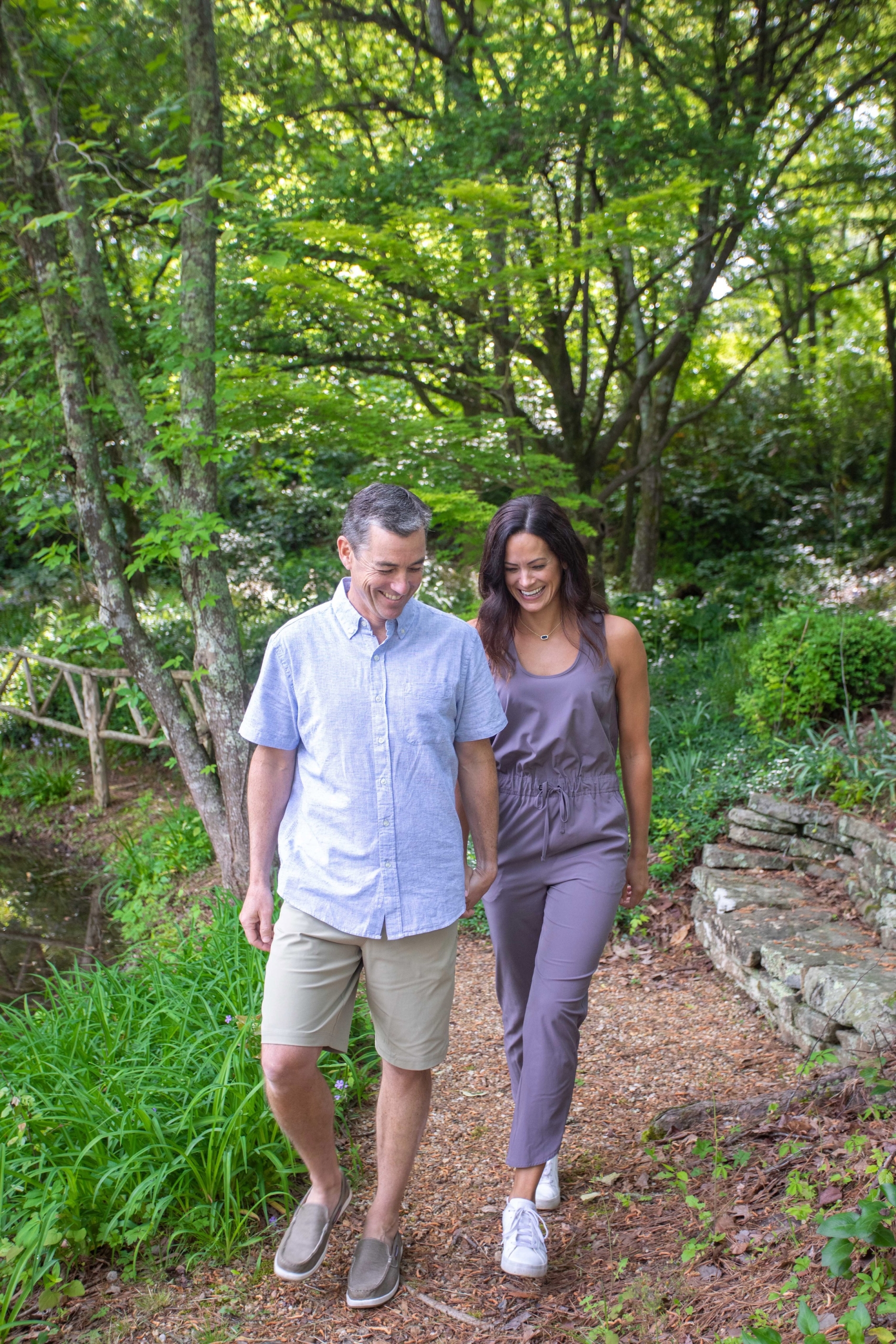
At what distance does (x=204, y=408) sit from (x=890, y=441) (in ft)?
27.6

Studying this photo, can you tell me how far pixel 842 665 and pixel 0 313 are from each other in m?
5.23

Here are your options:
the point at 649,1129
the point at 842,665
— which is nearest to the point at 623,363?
the point at 842,665

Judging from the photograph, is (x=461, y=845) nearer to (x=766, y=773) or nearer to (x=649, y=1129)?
(x=649, y=1129)

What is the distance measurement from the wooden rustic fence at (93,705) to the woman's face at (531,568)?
3714 mm

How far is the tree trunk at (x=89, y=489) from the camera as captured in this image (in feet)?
15.8

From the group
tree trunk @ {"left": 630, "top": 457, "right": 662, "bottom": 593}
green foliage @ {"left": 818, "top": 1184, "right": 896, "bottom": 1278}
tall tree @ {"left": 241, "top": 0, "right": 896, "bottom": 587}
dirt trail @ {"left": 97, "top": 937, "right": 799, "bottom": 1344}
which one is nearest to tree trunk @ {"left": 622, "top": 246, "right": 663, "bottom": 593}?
tree trunk @ {"left": 630, "top": 457, "right": 662, "bottom": 593}

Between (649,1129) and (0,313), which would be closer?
(649,1129)

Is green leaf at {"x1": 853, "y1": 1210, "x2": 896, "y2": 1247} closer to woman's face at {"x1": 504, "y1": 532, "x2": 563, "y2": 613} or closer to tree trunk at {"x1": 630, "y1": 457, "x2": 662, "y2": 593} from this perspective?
woman's face at {"x1": 504, "y1": 532, "x2": 563, "y2": 613}

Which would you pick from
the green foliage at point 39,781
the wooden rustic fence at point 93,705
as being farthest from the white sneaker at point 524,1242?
the green foliage at point 39,781

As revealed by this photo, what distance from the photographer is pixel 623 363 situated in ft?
25.7

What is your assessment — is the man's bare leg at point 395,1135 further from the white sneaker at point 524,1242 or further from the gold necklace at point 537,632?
the gold necklace at point 537,632

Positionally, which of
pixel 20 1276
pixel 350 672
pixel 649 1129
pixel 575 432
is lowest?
pixel 649 1129

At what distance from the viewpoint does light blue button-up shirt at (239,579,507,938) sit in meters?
2.07

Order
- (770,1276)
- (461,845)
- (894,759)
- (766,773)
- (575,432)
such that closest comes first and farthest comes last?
(770,1276)
(461,845)
(894,759)
(766,773)
(575,432)
